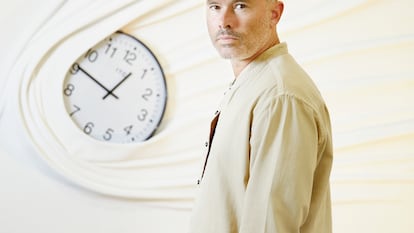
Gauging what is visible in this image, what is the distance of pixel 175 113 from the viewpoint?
2.51 metres

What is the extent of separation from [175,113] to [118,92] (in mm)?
217

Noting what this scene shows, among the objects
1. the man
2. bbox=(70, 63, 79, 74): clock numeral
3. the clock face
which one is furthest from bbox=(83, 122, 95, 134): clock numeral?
the man

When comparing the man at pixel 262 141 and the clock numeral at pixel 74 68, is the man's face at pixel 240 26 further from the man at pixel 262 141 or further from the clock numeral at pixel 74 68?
the clock numeral at pixel 74 68

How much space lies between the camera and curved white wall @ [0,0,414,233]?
2381 millimetres

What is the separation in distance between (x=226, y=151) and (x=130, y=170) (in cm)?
143

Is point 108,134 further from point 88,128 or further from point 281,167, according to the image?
point 281,167

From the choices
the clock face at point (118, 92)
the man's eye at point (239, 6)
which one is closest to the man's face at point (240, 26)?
the man's eye at point (239, 6)

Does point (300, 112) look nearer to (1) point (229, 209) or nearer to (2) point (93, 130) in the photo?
(1) point (229, 209)

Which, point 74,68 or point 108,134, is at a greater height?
point 74,68


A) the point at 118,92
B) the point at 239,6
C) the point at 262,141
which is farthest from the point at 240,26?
the point at 118,92

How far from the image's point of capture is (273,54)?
1156 mm

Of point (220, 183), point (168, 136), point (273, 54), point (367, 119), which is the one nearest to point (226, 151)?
point (220, 183)

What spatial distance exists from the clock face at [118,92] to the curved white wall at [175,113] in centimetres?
4

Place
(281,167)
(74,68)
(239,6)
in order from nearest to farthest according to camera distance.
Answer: (281,167)
(239,6)
(74,68)
